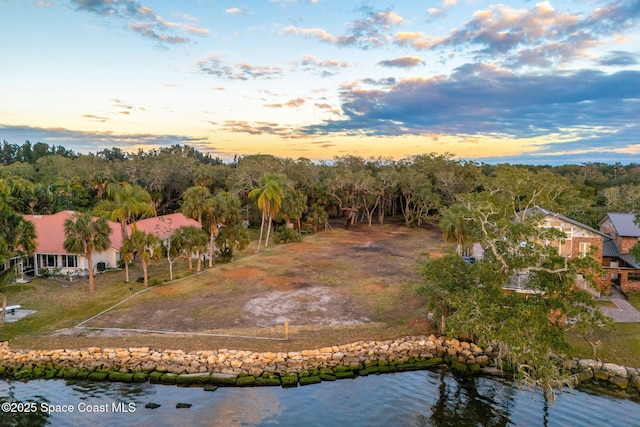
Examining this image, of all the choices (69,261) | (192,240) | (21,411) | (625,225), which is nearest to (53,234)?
(69,261)

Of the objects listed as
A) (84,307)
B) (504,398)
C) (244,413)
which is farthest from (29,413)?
(504,398)

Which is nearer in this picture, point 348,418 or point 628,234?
point 348,418

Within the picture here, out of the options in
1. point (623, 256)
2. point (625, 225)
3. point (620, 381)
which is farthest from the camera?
point (625, 225)

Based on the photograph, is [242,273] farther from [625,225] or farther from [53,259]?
[625,225]

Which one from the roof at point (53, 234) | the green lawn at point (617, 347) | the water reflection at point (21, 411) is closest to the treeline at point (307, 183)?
the roof at point (53, 234)

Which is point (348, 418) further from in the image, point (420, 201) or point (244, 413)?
point (420, 201)
